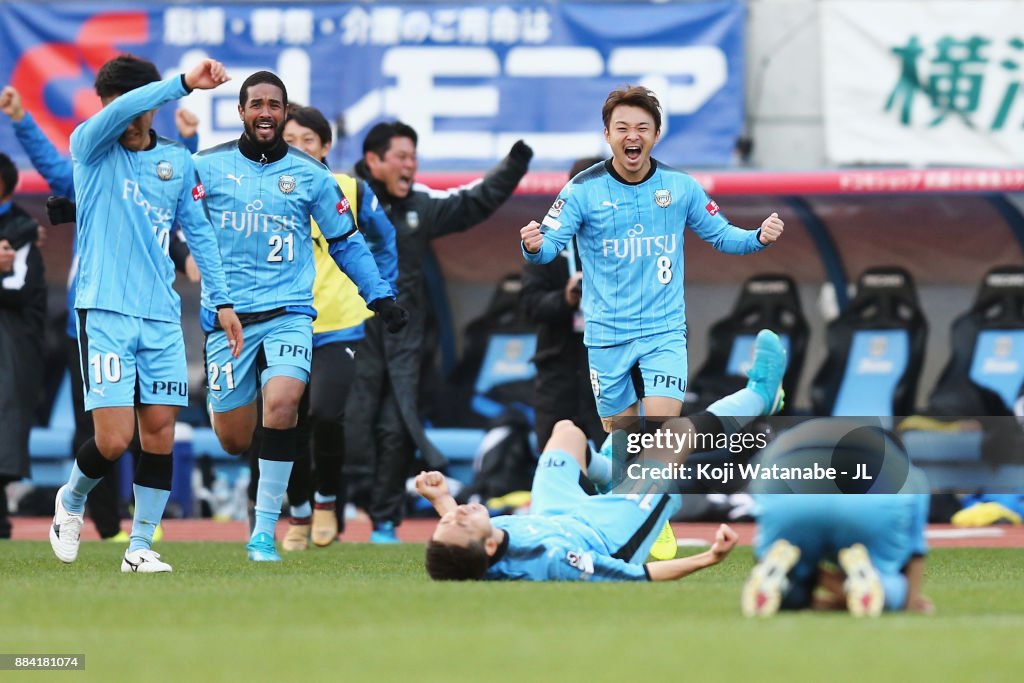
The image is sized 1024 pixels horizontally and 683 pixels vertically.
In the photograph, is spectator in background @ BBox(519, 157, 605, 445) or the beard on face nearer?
the beard on face

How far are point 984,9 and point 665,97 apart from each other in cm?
247

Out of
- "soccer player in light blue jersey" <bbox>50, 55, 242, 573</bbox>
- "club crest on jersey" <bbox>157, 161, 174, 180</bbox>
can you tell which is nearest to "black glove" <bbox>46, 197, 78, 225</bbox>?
"soccer player in light blue jersey" <bbox>50, 55, 242, 573</bbox>

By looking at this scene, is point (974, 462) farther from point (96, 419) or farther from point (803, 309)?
point (96, 419)

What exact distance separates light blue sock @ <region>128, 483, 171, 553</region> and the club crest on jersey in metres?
1.34

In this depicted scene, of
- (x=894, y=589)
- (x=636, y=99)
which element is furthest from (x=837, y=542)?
(x=636, y=99)

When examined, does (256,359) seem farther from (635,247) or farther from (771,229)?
(771,229)

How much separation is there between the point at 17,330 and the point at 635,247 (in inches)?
178

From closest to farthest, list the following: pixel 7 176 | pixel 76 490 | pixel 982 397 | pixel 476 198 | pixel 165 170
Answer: pixel 165 170
pixel 76 490
pixel 476 198
pixel 7 176
pixel 982 397

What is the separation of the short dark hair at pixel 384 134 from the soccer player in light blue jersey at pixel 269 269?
1.93 m

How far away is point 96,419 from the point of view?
7.66 metres

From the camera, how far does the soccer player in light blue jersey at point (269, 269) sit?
332 inches

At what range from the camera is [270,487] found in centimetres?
855

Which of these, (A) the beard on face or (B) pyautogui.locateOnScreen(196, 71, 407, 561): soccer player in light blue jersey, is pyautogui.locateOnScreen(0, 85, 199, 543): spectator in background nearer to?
(B) pyautogui.locateOnScreen(196, 71, 407, 561): soccer player in light blue jersey

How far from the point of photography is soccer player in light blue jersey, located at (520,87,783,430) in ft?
26.8
